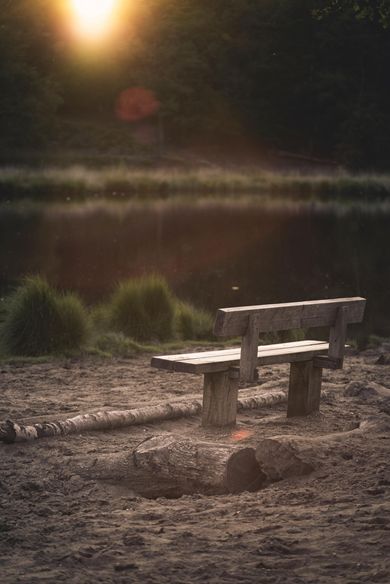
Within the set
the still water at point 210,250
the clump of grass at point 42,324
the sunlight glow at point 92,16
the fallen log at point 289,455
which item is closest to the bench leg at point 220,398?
the fallen log at point 289,455

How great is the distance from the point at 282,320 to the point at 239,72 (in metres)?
56.3

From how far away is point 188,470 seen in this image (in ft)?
21.1

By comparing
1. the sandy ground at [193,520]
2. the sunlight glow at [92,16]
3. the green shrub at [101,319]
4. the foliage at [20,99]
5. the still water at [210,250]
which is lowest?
the sandy ground at [193,520]

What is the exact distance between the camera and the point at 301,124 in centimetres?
6303

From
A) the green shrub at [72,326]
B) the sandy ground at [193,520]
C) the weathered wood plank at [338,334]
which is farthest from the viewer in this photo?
the green shrub at [72,326]

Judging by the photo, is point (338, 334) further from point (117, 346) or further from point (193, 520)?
point (117, 346)

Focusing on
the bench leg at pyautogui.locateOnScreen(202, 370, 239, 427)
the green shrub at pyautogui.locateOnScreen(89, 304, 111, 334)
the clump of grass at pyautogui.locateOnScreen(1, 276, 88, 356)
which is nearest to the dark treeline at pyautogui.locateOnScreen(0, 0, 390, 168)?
the green shrub at pyautogui.locateOnScreen(89, 304, 111, 334)

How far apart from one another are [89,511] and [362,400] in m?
3.39

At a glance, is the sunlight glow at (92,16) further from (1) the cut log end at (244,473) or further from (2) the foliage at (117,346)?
(1) the cut log end at (244,473)

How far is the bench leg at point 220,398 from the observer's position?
7.70 m

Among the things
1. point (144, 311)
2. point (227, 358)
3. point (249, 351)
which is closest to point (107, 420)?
point (227, 358)

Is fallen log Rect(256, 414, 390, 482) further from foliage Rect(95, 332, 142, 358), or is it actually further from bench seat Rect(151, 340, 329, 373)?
foliage Rect(95, 332, 142, 358)

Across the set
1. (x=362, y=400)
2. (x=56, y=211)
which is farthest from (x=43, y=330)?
(x=56, y=211)

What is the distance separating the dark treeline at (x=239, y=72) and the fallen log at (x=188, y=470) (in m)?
50.8
